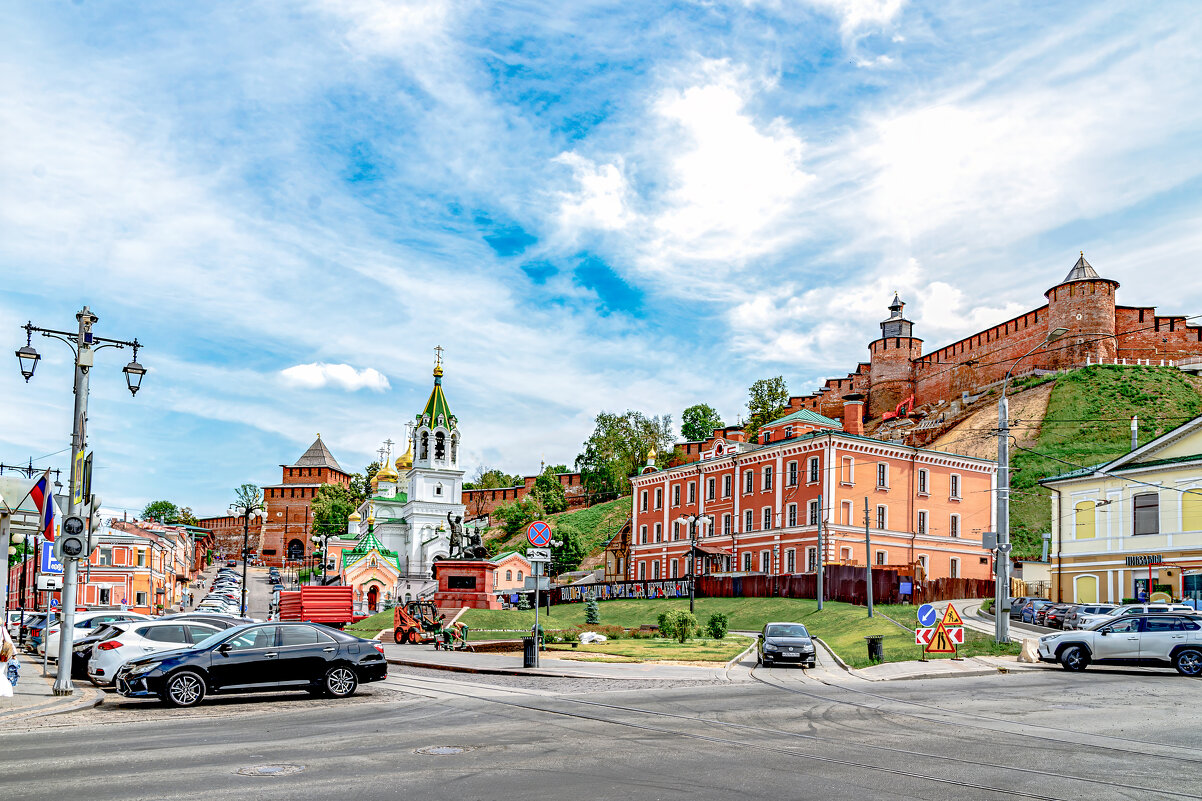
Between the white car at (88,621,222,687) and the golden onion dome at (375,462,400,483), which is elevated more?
the golden onion dome at (375,462,400,483)

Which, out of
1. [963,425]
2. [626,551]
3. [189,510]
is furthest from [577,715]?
[189,510]

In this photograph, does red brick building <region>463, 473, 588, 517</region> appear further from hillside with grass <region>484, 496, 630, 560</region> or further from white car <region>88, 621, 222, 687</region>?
white car <region>88, 621, 222, 687</region>

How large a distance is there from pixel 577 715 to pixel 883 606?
32.7m

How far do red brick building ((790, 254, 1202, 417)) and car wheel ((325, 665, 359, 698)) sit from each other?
281ft

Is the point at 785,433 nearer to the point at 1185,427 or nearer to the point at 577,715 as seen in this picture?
the point at 1185,427

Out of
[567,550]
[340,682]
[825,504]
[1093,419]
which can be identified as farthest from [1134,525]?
[567,550]

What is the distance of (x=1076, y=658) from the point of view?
2438 cm

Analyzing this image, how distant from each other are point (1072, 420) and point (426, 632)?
73.2 m

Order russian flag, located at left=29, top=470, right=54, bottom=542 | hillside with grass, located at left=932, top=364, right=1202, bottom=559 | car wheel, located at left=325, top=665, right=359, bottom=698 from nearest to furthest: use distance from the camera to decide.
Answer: car wheel, located at left=325, top=665, right=359, bottom=698 < russian flag, located at left=29, top=470, right=54, bottom=542 < hillside with grass, located at left=932, top=364, right=1202, bottom=559

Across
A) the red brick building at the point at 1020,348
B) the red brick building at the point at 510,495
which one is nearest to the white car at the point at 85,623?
the red brick building at the point at 1020,348

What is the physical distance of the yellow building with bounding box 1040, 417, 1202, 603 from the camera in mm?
44156

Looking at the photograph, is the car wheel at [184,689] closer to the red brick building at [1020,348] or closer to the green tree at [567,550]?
the green tree at [567,550]

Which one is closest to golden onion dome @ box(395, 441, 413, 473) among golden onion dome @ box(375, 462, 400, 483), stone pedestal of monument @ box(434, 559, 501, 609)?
golden onion dome @ box(375, 462, 400, 483)

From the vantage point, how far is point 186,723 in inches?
580
